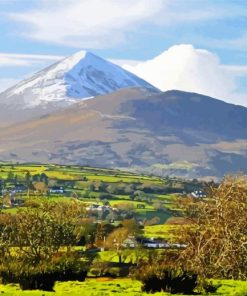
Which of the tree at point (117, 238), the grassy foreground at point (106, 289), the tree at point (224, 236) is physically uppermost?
the tree at point (224, 236)

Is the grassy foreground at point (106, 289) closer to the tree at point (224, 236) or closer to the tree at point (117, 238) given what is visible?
the tree at point (224, 236)

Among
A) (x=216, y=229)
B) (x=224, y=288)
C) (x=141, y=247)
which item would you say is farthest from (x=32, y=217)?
(x=224, y=288)

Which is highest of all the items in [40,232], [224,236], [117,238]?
[224,236]

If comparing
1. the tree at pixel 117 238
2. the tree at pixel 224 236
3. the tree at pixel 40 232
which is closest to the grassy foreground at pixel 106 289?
the tree at pixel 224 236

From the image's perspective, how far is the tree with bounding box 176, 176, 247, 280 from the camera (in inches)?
2004

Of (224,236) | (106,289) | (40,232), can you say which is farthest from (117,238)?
(106,289)

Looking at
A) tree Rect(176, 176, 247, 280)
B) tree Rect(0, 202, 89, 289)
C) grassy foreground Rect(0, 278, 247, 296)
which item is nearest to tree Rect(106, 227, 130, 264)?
tree Rect(0, 202, 89, 289)

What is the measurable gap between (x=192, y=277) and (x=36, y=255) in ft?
150

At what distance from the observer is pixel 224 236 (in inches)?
2021

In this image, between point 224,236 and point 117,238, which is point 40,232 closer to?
point 117,238

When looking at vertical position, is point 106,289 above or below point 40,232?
below

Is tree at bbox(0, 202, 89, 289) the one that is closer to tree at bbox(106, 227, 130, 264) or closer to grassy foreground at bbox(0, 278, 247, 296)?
tree at bbox(106, 227, 130, 264)

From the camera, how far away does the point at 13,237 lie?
3816 inches

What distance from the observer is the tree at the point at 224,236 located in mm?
50906
